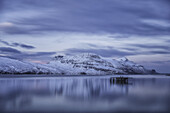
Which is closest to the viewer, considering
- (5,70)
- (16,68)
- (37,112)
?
(37,112)

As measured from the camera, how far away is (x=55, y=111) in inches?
840

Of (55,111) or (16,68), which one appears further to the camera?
(16,68)

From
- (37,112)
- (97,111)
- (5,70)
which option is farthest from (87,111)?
(5,70)

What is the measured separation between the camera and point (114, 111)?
71.3 feet

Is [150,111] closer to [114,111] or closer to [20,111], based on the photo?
[114,111]

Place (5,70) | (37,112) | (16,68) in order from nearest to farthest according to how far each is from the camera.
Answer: (37,112) → (5,70) → (16,68)

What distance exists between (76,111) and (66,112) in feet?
3.67

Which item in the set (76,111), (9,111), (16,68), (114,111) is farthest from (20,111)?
(16,68)

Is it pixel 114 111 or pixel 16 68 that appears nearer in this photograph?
pixel 114 111

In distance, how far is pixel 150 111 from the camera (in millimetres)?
21828

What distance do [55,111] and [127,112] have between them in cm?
729

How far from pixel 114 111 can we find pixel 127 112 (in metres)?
1.37

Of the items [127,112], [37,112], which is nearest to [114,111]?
[127,112]

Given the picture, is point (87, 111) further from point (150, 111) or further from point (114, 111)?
point (150, 111)
